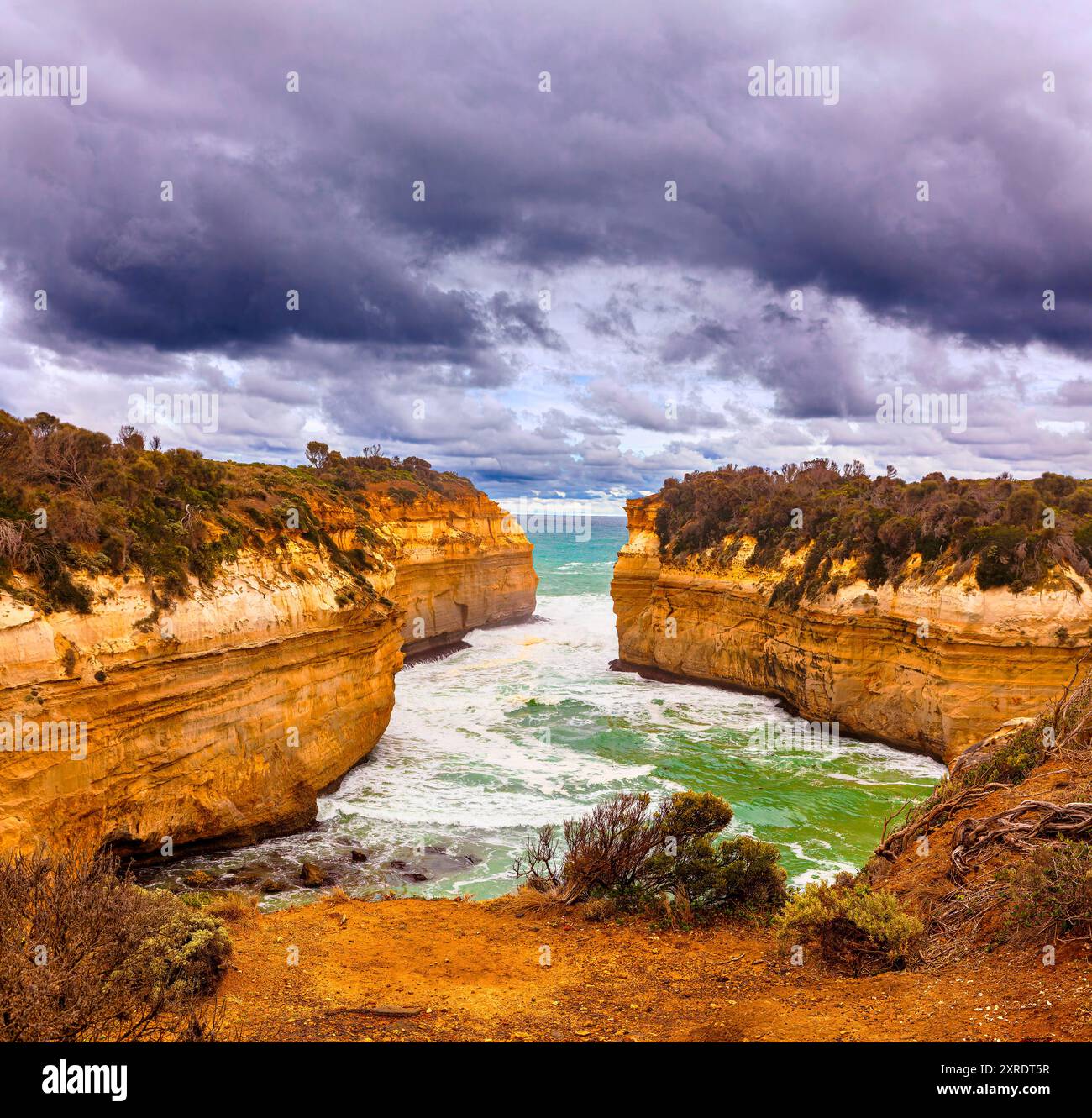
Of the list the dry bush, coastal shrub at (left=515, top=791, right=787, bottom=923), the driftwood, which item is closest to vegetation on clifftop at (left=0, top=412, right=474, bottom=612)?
the dry bush

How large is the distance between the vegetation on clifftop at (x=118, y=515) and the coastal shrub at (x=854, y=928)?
37.7 ft

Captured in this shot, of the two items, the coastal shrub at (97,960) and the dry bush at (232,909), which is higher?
the coastal shrub at (97,960)

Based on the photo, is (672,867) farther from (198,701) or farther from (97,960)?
(198,701)

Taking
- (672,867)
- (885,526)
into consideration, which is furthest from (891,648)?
(672,867)

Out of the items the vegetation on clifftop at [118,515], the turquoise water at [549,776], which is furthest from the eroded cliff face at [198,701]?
the turquoise water at [549,776]

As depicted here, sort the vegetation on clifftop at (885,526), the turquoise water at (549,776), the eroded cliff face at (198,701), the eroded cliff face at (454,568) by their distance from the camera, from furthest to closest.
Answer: the eroded cliff face at (454,568) → the vegetation on clifftop at (885,526) → the turquoise water at (549,776) → the eroded cliff face at (198,701)

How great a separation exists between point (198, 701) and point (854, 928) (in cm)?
1150

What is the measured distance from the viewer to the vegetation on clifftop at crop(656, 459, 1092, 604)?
70.3 ft

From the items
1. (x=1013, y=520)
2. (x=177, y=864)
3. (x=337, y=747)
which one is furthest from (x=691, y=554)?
(x=177, y=864)

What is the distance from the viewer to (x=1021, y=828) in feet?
24.4

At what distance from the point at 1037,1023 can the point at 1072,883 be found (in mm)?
1352

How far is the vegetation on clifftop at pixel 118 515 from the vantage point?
12.4m

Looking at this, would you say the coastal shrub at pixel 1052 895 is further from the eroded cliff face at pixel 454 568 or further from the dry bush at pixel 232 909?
the eroded cliff face at pixel 454 568

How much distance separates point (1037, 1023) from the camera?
493 cm
